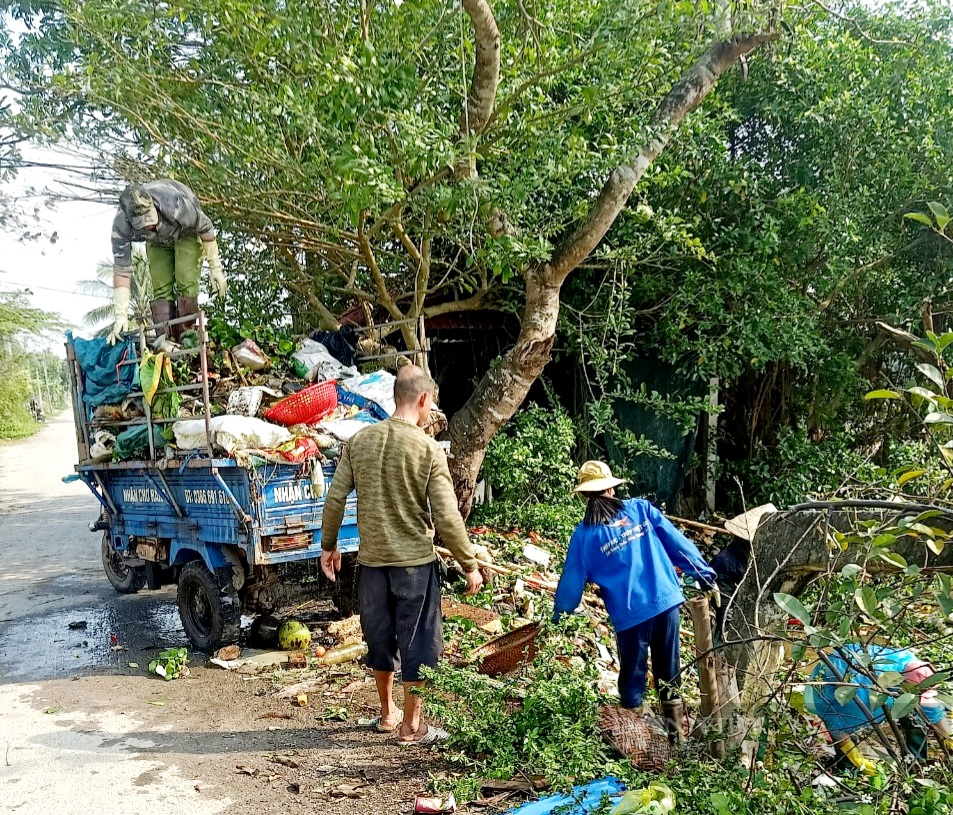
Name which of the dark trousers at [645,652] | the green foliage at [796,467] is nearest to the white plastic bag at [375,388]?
the dark trousers at [645,652]

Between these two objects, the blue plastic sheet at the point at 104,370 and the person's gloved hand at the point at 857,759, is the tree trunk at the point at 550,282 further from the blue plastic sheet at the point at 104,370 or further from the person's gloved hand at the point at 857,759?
the person's gloved hand at the point at 857,759

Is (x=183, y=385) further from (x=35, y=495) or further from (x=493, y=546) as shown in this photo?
(x=35, y=495)

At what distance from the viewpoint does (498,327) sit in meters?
11.0

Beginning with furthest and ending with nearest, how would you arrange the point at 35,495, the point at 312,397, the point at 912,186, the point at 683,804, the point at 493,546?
the point at 35,495 → the point at 912,186 → the point at 493,546 → the point at 312,397 → the point at 683,804

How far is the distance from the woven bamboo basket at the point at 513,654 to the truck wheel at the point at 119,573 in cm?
479

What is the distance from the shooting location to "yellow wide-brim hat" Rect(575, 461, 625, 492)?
420cm

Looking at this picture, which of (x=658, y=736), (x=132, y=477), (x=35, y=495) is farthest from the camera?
(x=35, y=495)

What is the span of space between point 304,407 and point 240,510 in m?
0.98

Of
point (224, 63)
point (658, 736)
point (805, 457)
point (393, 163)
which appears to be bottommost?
point (658, 736)

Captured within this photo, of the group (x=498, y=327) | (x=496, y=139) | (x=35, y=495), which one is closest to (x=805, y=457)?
(x=498, y=327)

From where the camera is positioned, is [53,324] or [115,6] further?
[53,324]

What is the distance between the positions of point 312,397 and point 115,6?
3475 mm

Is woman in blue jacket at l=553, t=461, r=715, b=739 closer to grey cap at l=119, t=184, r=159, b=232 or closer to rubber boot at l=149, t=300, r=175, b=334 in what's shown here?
grey cap at l=119, t=184, r=159, b=232

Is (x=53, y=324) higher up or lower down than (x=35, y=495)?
higher up
